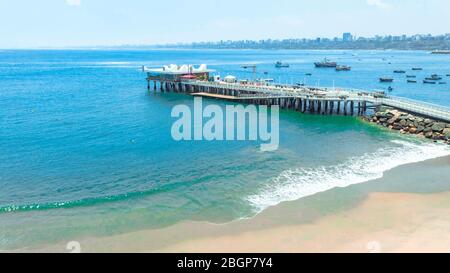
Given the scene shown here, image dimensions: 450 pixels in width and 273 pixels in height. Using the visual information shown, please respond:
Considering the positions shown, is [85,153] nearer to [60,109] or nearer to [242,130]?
[242,130]

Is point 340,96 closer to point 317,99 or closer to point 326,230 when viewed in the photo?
point 317,99

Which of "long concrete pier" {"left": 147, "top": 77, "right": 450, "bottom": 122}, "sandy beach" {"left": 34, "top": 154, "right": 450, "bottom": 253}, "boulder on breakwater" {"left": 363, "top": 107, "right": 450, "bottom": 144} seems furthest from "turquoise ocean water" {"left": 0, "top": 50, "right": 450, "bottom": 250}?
"long concrete pier" {"left": 147, "top": 77, "right": 450, "bottom": 122}

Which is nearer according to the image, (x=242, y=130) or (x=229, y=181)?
(x=229, y=181)

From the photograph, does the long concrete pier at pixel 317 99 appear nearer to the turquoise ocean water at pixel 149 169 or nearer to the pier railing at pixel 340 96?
the pier railing at pixel 340 96

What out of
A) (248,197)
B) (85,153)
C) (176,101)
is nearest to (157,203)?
(248,197)

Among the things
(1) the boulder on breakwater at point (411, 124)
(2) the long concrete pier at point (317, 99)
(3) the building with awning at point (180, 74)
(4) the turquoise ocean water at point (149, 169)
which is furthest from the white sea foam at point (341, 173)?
(3) the building with awning at point (180, 74)

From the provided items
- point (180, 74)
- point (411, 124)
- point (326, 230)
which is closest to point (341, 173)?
point (326, 230)
